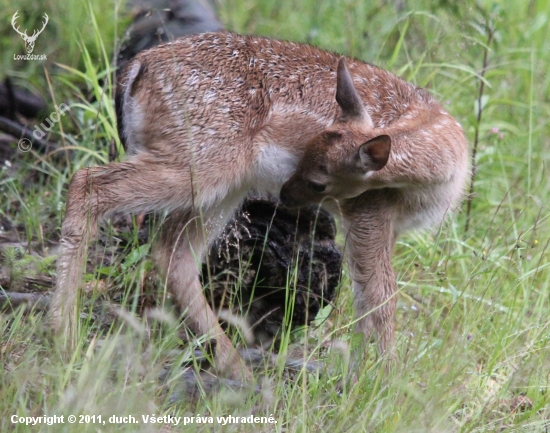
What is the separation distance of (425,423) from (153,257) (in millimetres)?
2309

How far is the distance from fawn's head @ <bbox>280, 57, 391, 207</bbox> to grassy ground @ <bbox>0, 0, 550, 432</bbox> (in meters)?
0.60

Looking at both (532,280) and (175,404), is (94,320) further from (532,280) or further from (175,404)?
(532,280)

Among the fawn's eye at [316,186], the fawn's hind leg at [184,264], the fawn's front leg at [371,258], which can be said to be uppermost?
the fawn's eye at [316,186]

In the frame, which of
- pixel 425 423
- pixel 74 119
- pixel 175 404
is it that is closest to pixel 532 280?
pixel 425 423

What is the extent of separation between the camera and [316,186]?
4891mm

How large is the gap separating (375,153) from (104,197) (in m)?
1.48

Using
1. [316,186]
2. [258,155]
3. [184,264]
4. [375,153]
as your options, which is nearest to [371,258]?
[316,186]

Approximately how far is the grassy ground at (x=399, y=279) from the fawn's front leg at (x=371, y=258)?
166mm

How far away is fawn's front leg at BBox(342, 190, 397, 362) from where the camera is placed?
4973mm

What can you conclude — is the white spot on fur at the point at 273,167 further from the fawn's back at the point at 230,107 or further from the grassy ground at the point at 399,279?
the grassy ground at the point at 399,279

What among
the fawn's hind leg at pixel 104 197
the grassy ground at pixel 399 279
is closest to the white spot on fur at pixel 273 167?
the fawn's hind leg at pixel 104 197

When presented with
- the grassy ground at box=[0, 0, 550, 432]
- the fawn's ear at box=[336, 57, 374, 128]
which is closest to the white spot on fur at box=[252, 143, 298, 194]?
the fawn's ear at box=[336, 57, 374, 128]

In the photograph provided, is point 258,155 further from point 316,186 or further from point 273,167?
point 316,186

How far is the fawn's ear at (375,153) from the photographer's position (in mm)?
4543
